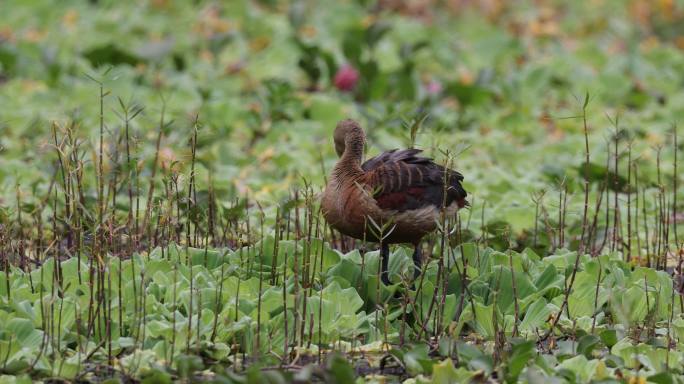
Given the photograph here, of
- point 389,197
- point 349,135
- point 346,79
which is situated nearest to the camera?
point 389,197

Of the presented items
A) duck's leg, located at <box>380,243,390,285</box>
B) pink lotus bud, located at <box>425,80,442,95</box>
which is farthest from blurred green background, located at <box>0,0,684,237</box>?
duck's leg, located at <box>380,243,390,285</box>

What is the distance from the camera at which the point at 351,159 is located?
16.5 ft

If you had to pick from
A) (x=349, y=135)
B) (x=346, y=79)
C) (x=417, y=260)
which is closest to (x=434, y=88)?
(x=346, y=79)

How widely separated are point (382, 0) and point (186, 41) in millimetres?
2670

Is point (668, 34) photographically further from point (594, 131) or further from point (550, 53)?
point (594, 131)

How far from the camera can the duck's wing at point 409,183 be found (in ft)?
15.9

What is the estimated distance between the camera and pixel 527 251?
5.35 metres

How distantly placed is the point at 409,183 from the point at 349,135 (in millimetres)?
431

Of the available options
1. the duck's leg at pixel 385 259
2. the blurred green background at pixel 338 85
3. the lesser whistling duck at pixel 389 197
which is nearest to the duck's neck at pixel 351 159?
the lesser whistling duck at pixel 389 197

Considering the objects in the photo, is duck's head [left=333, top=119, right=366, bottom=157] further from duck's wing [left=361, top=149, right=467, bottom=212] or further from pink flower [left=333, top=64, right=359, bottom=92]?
pink flower [left=333, top=64, right=359, bottom=92]

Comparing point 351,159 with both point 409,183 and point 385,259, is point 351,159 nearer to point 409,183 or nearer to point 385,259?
point 409,183

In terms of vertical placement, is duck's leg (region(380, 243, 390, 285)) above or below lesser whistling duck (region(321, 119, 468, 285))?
below

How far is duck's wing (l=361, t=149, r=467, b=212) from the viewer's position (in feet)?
15.9

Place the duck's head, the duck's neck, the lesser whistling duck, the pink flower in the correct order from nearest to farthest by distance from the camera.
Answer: the lesser whistling duck, the duck's neck, the duck's head, the pink flower
